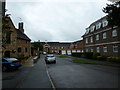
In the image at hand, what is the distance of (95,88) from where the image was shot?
6.60 meters

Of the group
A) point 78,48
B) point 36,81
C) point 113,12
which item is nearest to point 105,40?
point 113,12

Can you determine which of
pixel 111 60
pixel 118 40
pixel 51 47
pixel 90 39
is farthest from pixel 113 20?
pixel 51 47

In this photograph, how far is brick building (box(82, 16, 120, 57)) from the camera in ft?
84.0

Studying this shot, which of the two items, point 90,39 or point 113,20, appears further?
point 90,39

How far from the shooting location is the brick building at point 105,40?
25594 millimetres

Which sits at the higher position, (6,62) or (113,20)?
(113,20)

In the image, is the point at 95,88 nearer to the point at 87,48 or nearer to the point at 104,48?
the point at 104,48

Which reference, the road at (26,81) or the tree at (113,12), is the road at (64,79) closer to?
the road at (26,81)

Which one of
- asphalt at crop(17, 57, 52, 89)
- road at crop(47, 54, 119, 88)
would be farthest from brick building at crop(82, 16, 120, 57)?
asphalt at crop(17, 57, 52, 89)

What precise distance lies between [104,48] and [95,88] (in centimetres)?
2460

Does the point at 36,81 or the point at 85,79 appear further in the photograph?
the point at 85,79

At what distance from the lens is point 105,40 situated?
29266 millimetres

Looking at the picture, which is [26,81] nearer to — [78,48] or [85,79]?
[85,79]

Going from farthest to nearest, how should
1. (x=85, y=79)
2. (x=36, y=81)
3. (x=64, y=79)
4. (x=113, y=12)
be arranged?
(x=113, y=12), (x=64, y=79), (x=85, y=79), (x=36, y=81)
